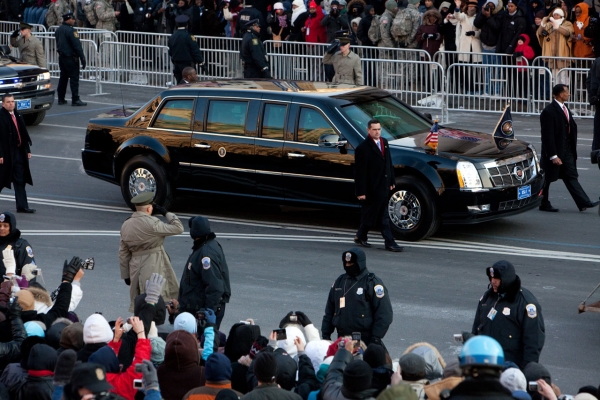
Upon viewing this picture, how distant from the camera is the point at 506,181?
12727 millimetres

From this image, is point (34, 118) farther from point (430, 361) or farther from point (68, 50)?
point (430, 361)

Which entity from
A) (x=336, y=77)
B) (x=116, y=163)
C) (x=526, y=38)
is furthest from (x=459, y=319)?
(x=526, y=38)

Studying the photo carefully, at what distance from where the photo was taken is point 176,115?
14.1 meters

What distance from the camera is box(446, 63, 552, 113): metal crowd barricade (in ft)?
66.5

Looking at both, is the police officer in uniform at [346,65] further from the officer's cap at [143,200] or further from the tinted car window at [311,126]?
the officer's cap at [143,200]

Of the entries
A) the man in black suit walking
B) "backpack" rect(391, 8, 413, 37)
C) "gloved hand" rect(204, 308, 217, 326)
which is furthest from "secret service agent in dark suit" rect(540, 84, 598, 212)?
"backpack" rect(391, 8, 413, 37)

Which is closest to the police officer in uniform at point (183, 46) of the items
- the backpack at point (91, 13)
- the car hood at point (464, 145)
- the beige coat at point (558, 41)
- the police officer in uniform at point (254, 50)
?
the police officer in uniform at point (254, 50)

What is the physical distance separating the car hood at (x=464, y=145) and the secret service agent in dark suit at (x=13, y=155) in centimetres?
492

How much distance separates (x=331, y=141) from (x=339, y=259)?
4.88 feet

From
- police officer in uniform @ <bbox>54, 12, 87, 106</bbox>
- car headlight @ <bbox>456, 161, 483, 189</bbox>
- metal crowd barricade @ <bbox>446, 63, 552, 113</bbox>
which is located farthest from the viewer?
police officer in uniform @ <bbox>54, 12, 87, 106</bbox>

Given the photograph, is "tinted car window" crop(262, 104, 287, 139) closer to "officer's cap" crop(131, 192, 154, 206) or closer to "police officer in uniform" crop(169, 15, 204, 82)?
"officer's cap" crop(131, 192, 154, 206)

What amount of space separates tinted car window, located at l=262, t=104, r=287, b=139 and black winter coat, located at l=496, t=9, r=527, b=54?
28.2 feet

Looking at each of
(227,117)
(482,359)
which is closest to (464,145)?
(227,117)

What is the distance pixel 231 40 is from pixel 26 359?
59.4 ft
